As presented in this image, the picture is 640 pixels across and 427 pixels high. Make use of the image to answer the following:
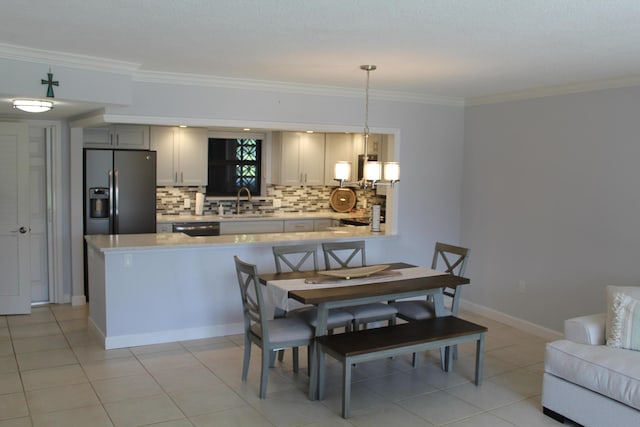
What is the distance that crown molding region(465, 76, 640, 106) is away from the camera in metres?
4.72

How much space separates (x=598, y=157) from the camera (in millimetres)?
4969

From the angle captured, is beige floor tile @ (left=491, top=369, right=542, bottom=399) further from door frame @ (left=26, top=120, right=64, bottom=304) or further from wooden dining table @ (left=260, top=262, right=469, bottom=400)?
door frame @ (left=26, top=120, right=64, bottom=304)

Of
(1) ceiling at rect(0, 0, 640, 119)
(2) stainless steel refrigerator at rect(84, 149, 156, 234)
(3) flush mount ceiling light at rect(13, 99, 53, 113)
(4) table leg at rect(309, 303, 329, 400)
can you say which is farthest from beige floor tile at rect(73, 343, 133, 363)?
(1) ceiling at rect(0, 0, 640, 119)

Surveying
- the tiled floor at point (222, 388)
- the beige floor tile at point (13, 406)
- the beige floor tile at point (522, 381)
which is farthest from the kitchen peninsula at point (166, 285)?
the beige floor tile at point (522, 381)

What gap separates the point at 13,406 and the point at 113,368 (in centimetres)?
82

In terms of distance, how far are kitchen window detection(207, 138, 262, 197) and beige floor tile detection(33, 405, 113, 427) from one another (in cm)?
453

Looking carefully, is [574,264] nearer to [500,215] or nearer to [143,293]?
[500,215]

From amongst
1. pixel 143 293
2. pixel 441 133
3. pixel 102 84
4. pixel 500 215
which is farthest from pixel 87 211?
pixel 500 215

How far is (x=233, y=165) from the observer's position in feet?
26.4

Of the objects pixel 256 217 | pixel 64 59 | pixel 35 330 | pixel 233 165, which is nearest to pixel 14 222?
pixel 35 330

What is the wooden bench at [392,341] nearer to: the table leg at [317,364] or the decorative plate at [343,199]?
the table leg at [317,364]

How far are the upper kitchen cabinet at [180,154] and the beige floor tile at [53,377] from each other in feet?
10.5

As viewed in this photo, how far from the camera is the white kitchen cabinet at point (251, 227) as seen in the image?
729 centimetres

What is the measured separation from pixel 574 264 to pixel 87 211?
16.6ft
